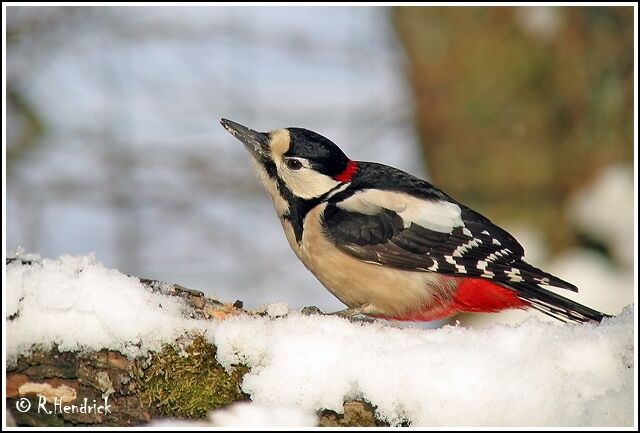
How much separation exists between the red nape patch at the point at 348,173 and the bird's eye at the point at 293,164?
20cm

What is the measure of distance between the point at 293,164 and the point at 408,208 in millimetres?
547

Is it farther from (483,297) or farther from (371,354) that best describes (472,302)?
(371,354)

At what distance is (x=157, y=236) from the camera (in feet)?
23.4

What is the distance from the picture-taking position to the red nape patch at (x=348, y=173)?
3.85 m

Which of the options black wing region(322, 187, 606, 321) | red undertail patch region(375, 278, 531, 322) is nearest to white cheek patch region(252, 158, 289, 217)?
black wing region(322, 187, 606, 321)

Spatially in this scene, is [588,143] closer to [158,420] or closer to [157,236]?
[157,236]

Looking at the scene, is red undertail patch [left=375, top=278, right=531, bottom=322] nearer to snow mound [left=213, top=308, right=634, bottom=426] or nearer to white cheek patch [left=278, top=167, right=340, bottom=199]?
white cheek patch [left=278, top=167, right=340, bottom=199]

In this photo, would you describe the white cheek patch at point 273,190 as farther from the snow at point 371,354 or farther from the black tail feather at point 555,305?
the snow at point 371,354

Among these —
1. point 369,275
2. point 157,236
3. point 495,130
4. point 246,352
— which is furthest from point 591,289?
point 246,352

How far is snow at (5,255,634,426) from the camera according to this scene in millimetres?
2381

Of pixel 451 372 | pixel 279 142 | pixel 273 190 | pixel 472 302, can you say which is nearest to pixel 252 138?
pixel 279 142

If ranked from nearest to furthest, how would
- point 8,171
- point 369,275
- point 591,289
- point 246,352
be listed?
point 246,352
point 369,275
point 591,289
point 8,171

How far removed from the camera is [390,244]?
362cm

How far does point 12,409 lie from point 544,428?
4.96 ft
